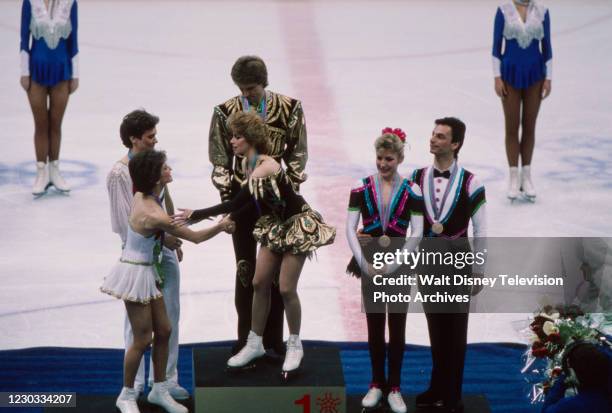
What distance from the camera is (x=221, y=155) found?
6676 mm

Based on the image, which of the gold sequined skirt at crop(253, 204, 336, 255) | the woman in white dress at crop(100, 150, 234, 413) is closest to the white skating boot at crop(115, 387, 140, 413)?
the woman in white dress at crop(100, 150, 234, 413)

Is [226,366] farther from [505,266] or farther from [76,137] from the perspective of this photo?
[76,137]

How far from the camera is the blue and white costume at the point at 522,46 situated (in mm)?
10172

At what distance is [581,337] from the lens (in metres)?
6.14

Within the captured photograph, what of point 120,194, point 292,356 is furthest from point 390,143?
point 120,194

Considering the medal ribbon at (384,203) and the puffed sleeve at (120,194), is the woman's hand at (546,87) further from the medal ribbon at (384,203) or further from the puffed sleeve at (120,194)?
the puffed sleeve at (120,194)

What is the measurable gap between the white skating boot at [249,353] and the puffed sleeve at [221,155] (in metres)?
0.73

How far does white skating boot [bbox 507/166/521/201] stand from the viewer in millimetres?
10469

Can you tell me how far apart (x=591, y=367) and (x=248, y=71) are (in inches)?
88.1

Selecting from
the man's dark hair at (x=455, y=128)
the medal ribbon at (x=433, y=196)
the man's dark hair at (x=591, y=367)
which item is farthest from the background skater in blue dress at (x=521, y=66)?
the man's dark hair at (x=591, y=367)

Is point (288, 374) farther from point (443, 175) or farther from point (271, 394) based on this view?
point (443, 175)

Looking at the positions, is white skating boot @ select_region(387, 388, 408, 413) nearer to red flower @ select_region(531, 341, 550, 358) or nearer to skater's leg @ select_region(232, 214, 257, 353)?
red flower @ select_region(531, 341, 550, 358)

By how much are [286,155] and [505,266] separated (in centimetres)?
311

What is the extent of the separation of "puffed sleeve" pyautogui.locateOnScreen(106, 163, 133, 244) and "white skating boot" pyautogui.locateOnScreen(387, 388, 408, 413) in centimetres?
154
